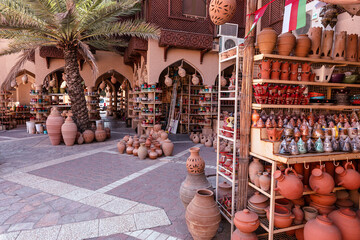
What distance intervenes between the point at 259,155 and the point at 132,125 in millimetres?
11145

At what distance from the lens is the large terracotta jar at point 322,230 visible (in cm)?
212

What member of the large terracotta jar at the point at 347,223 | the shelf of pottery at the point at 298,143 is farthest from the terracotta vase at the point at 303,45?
the large terracotta jar at the point at 347,223

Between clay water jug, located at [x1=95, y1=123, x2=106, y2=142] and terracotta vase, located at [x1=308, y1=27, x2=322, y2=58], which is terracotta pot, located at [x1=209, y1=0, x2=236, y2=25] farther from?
clay water jug, located at [x1=95, y1=123, x2=106, y2=142]

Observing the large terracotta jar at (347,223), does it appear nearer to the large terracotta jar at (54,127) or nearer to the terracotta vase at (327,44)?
the terracotta vase at (327,44)

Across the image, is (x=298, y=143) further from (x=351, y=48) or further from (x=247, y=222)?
(x=351, y=48)

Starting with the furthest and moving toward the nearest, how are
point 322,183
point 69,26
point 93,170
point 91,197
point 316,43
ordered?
point 69,26 < point 93,170 < point 91,197 < point 316,43 < point 322,183

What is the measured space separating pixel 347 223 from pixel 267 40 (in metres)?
2.16

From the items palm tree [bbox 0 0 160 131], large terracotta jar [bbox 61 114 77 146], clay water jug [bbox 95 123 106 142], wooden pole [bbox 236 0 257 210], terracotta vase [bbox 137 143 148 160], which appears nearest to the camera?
wooden pole [bbox 236 0 257 210]

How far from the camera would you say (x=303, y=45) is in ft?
9.17

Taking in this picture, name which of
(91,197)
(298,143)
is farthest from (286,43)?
(91,197)

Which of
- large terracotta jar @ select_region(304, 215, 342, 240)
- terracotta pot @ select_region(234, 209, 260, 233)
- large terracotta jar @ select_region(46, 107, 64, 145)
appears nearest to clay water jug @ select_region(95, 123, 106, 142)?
large terracotta jar @ select_region(46, 107, 64, 145)

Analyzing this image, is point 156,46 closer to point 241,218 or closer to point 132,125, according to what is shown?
point 132,125

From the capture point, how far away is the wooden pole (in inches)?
107

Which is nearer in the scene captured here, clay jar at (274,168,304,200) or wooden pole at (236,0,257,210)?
clay jar at (274,168,304,200)
